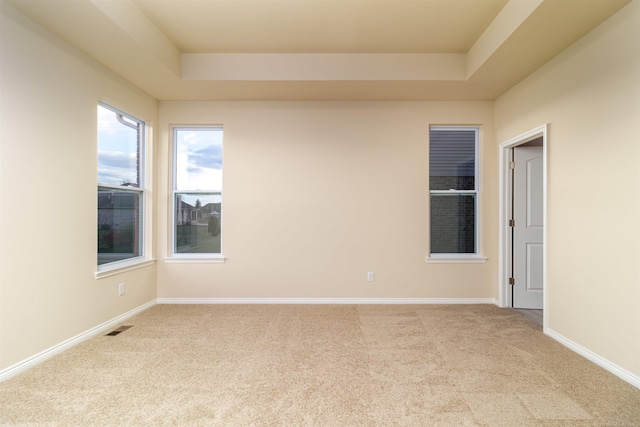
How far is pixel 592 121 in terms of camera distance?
101 inches

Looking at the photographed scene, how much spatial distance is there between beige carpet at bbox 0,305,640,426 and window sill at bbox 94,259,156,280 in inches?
23.7

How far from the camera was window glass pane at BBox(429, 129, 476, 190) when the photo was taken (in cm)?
421

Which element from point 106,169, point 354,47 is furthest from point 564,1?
point 106,169

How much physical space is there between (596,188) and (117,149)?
15.2 feet

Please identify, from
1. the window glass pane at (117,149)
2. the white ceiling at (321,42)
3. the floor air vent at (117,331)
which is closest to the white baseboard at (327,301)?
the floor air vent at (117,331)

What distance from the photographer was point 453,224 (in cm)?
423

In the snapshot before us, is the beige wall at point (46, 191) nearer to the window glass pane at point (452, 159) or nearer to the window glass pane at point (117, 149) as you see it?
the window glass pane at point (117, 149)

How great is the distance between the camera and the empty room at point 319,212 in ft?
7.20

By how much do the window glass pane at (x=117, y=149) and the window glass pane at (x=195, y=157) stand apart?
0.51 metres

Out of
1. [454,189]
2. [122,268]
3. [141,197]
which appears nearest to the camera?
[122,268]

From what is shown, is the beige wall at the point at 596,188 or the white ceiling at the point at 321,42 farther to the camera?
the white ceiling at the point at 321,42

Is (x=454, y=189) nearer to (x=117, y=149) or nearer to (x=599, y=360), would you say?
(x=599, y=360)

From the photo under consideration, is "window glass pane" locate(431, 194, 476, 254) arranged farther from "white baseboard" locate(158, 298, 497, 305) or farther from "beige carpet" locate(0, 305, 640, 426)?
"beige carpet" locate(0, 305, 640, 426)

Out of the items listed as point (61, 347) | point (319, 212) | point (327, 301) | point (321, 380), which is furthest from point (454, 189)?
point (61, 347)
